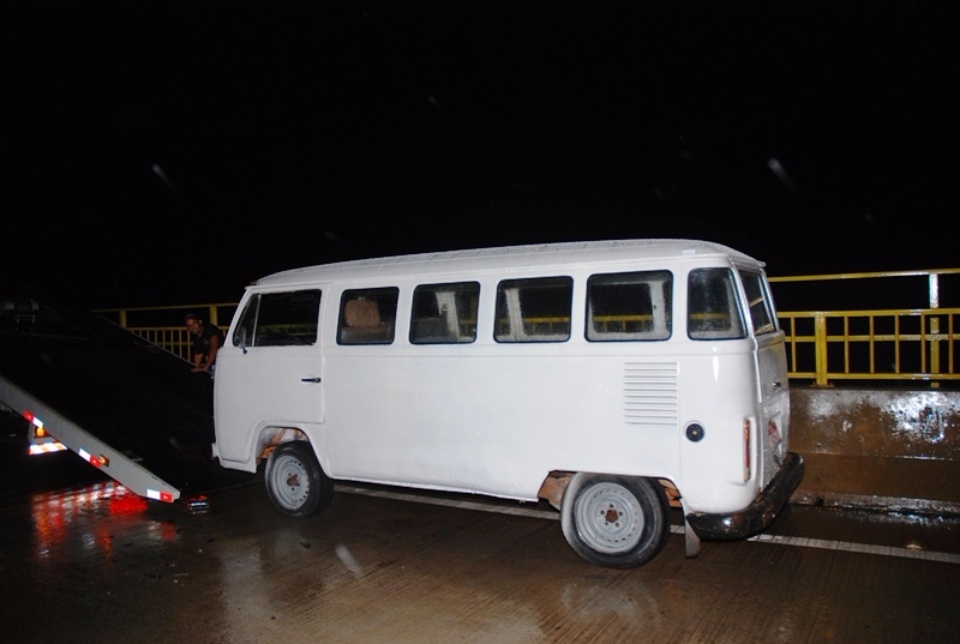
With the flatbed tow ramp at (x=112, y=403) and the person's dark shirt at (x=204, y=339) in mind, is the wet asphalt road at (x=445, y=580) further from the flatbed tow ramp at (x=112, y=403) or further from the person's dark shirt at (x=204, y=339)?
the person's dark shirt at (x=204, y=339)

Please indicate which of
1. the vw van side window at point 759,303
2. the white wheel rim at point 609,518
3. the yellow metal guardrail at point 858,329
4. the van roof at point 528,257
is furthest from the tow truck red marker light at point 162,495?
the vw van side window at point 759,303

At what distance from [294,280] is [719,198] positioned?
4106 centimetres

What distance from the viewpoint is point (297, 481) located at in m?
7.17

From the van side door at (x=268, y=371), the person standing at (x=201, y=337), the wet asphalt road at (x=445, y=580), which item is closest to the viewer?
the wet asphalt road at (x=445, y=580)

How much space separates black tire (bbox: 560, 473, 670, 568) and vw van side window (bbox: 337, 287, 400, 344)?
204cm

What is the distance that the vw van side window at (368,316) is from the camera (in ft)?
21.3

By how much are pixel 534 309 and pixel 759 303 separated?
5.68ft

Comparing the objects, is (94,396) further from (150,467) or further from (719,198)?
(719,198)

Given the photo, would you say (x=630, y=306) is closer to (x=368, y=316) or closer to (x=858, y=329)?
(x=368, y=316)

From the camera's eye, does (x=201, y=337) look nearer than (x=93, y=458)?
No

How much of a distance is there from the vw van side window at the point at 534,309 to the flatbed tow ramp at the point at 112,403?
3.48m

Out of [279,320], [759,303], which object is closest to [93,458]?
[279,320]

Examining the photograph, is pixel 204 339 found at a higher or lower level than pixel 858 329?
higher

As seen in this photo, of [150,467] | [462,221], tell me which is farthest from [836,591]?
[462,221]
